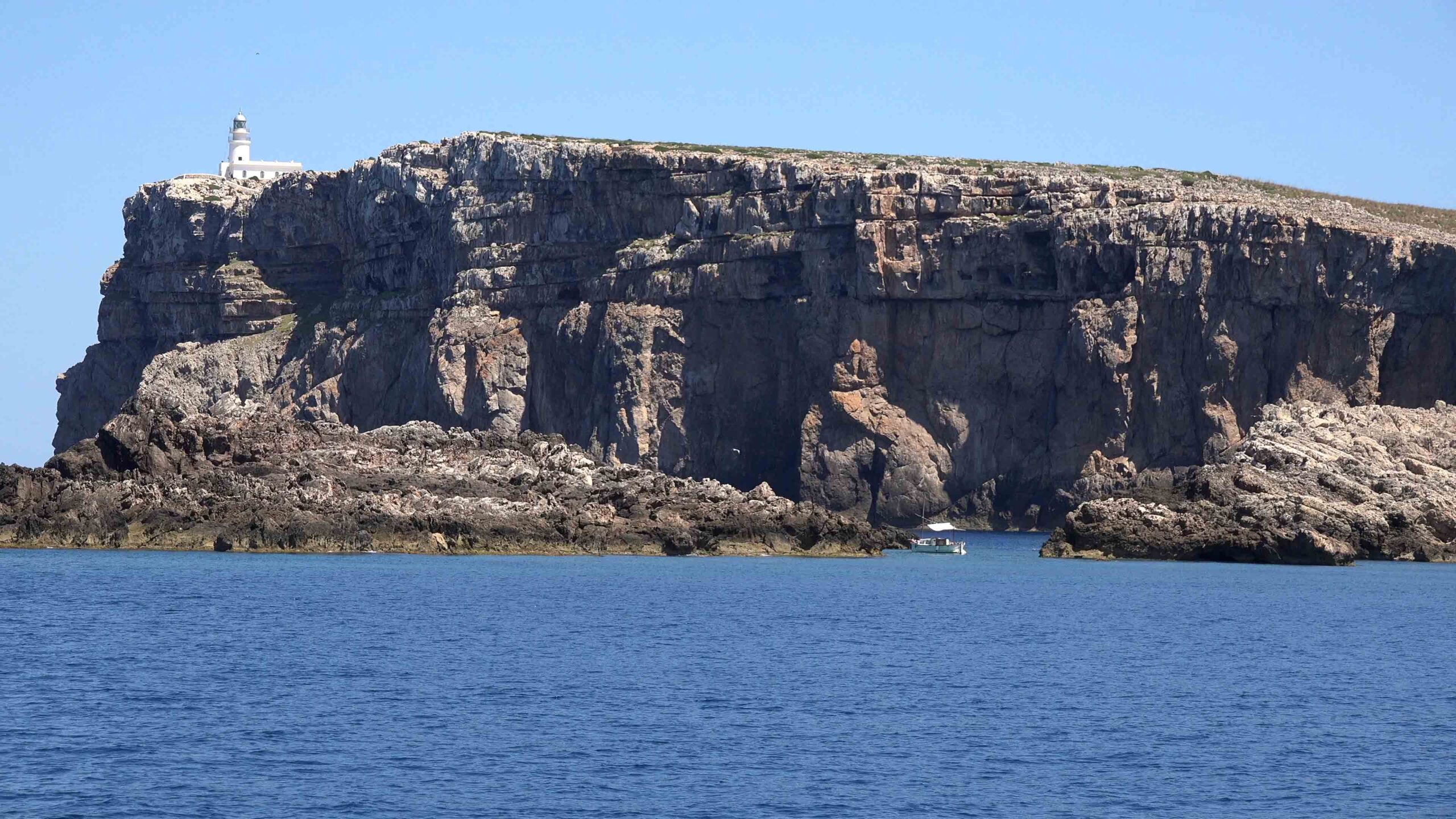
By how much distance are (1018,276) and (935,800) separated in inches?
3679

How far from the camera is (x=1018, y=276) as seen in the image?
405 ft

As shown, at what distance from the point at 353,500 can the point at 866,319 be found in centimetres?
4565

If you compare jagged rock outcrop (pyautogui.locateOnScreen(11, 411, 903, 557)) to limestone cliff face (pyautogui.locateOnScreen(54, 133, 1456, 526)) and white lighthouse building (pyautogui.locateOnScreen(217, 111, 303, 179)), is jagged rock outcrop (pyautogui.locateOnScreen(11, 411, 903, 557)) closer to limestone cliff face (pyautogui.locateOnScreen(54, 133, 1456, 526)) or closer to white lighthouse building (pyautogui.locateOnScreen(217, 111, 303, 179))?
limestone cliff face (pyautogui.locateOnScreen(54, 133, 1456, 526))

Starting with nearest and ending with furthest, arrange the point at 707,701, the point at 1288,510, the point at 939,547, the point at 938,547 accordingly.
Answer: the point at 707,701, the point at 1288,510, the point at 939,547, the point at 938,547

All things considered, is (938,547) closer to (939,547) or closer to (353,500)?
(939,547)

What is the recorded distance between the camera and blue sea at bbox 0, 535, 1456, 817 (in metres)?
32.4

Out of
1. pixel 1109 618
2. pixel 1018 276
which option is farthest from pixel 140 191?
pixel 1109 618

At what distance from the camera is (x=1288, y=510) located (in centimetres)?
8938

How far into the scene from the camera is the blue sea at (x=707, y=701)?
3244 centimetres

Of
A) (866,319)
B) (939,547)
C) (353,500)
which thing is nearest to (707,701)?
(353,500)

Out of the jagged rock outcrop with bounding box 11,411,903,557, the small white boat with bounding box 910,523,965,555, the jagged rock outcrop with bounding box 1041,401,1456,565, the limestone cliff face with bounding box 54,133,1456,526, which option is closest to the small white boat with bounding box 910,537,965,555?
the small white boat with bounding box 910,523,965,555

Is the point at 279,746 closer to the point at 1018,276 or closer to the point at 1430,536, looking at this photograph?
the point at 1430,536

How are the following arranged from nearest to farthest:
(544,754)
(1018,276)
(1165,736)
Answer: (544,754), (1165,736), (1018,276)

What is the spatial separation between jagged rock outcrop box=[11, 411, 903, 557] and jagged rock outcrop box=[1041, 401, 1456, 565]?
46.8 feet
